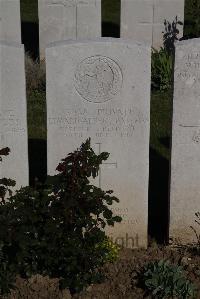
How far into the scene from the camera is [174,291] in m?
4.72

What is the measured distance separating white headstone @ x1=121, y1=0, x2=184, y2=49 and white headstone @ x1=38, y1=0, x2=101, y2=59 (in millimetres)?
602

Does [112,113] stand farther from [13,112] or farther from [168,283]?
[168,283]

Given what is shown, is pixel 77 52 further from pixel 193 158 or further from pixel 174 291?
pixel 174 291

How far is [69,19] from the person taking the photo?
1088 cm

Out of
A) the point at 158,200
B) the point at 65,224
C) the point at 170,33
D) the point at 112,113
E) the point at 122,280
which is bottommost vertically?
the point at 122,280

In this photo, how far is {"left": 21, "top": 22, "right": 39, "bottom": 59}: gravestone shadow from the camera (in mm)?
12962

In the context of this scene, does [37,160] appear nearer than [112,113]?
No

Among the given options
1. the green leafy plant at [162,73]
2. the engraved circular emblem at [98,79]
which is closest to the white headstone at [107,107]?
the engraved circular emblem at [98,79]

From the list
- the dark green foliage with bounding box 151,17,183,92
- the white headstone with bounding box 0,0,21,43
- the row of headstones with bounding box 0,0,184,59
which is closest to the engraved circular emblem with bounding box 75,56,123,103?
the dark green foliage with bounding box 151,17,183,92

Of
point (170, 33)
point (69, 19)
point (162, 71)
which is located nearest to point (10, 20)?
point (69, 19)

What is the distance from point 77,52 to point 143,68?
0.54 m

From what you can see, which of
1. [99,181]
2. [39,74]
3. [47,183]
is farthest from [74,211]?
[39,74]

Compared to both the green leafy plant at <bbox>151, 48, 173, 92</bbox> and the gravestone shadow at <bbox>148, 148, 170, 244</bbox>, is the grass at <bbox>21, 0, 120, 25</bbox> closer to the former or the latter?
the green leafy plant at <bbox>151, 48, 173, 92</bbox>

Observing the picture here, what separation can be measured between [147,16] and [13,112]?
6438 millimetres
